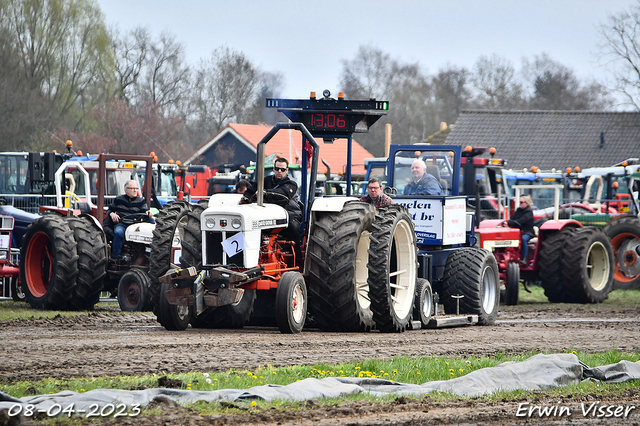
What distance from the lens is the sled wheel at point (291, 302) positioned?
970 cm

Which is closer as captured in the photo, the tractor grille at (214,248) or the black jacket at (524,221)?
the tractor grille at (214,248)

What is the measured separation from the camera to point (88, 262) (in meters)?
13.6

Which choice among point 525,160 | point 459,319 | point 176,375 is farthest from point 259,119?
point 176,375

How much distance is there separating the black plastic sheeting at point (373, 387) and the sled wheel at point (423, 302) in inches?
151

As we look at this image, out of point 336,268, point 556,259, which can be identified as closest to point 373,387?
point 336,268

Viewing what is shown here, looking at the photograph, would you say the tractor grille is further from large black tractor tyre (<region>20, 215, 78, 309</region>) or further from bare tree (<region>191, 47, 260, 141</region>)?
bare tree (<region>191, 47, 260, 141</region>)

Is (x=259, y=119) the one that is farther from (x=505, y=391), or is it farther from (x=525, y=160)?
(x=505, y=391)

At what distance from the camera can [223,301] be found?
947 centimetres

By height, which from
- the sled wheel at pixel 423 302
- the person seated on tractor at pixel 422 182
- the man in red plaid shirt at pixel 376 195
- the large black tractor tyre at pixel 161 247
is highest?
the person seated on tractor at pixel 422 182

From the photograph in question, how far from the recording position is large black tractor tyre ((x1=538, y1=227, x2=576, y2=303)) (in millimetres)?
16953

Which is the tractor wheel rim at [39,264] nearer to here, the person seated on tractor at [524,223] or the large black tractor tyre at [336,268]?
the large black tractor tyre at [336,268]

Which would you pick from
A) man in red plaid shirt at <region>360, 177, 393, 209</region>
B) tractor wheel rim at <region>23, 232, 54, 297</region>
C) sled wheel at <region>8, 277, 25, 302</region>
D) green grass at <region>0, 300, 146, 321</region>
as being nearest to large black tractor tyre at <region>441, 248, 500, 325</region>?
man in red plaid shirt at <region>360, 177, 393, 209</region>

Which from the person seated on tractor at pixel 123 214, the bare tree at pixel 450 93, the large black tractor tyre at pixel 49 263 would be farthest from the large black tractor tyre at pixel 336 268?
the bare tree at pixel 450 93

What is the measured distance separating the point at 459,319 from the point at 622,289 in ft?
29.0
